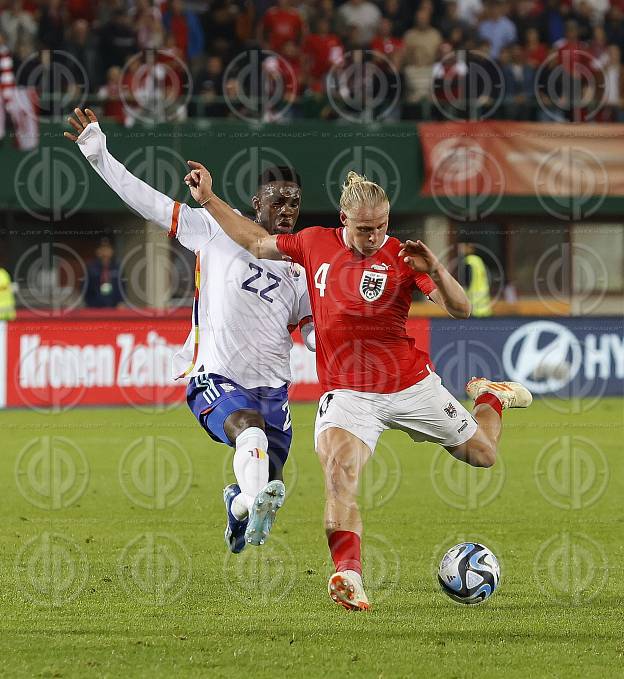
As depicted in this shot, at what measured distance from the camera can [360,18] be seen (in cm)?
2114

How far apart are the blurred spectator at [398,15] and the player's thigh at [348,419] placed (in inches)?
620

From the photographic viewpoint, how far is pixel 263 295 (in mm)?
7254

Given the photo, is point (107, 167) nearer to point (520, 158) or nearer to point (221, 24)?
point (221, 24)

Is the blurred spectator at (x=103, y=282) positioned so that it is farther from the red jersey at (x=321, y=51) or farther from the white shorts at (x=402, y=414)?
the white shorts at (x=402, y=414)

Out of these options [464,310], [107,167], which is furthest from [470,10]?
[464,310]

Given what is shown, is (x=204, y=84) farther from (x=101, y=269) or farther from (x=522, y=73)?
(x=522, y=73)

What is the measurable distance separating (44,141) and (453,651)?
1514 centimetres

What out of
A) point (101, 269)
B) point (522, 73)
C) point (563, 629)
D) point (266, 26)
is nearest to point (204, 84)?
point (266, 26)

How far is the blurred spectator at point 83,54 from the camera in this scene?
19.2 m

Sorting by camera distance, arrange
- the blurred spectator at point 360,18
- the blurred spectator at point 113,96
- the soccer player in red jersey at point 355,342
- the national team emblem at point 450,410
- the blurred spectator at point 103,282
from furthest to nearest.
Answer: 1. the blurred spectator at point 360,18
2. the blurred spectator at point 103,282
3. the blurred spectator at point 113,96
4. the national team emblem at point 450,410
5. the soccer player in red jersey at point 355,342

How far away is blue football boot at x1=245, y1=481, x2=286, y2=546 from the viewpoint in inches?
240

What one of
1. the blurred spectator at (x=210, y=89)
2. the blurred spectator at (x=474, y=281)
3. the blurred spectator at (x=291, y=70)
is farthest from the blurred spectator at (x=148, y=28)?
the blurred spectator at (x=474, y=281)

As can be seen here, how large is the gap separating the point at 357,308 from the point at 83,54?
13922 mm

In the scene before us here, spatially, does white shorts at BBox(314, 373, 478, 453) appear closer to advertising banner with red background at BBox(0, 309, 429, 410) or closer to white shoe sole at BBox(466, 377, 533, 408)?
white shoe sole at BBox(466, 377, 533, 408)
